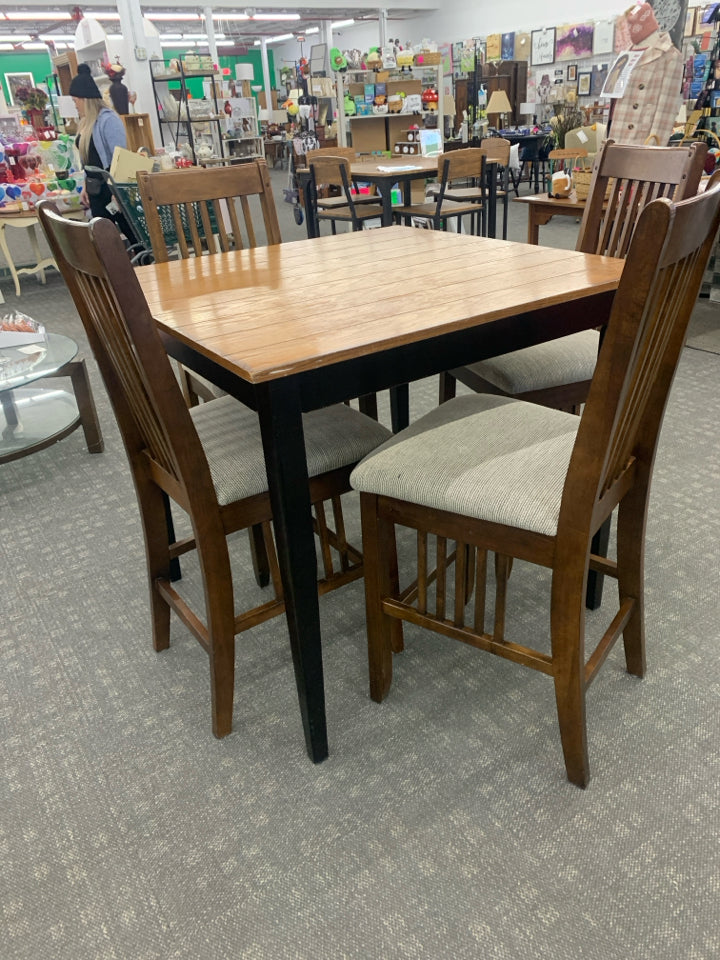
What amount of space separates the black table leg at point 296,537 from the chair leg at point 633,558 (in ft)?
2.11

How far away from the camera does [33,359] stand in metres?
2.62

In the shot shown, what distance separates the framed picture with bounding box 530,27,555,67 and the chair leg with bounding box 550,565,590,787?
11168 millimetres

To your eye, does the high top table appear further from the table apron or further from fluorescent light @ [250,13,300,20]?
fluorescent light @ [250,13,300,20]

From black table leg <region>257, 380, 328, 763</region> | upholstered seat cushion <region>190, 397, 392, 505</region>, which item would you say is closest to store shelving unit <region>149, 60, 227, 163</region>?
upholstered seat cushion <region>190, 397, 392, 505</region>

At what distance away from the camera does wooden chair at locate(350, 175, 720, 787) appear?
3.17ft

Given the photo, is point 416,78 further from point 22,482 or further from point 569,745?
point 569,745

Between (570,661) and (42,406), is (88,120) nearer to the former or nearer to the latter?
(42,406)

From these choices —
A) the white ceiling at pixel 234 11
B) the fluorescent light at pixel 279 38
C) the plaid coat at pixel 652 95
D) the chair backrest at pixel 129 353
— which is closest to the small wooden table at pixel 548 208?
the plaid coat at pixel 652 95

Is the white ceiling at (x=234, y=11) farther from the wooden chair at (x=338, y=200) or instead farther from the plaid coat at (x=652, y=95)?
the plaid coat at (x=652, y=95)

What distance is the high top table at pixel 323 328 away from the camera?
1.12 m

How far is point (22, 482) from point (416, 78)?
696 cm

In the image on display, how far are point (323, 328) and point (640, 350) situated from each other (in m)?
0.52

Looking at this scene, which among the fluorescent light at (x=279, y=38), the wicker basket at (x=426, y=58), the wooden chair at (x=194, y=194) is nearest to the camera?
the wooden chair at (x=194, y=194)

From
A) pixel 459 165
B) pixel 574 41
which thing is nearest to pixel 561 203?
pixel 459 165
